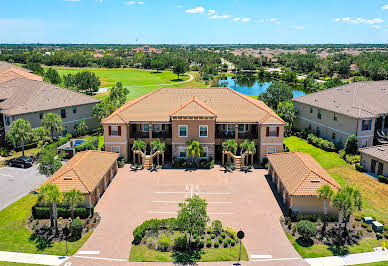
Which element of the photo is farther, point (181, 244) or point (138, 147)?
point (138, 147)

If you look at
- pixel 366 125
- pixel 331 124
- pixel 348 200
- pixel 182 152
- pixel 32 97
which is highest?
pixel 32 97

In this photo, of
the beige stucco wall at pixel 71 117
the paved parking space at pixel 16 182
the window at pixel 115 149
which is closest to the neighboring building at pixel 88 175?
the paved parking space at pixel 16 182

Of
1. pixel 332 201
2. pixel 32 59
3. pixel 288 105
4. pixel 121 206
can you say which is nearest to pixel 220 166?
pixel 121 206

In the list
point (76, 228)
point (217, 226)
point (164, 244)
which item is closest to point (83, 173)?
point (76, 228)

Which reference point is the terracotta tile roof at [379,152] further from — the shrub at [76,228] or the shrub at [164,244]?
the shrub at [76,228]

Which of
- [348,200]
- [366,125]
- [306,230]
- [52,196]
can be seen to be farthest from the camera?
[366,125]

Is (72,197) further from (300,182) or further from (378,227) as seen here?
(378,227)

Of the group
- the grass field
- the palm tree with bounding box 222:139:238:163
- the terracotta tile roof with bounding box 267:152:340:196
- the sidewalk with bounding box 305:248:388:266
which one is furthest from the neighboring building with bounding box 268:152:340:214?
the palm tree with bounding box 222:139:238:163
